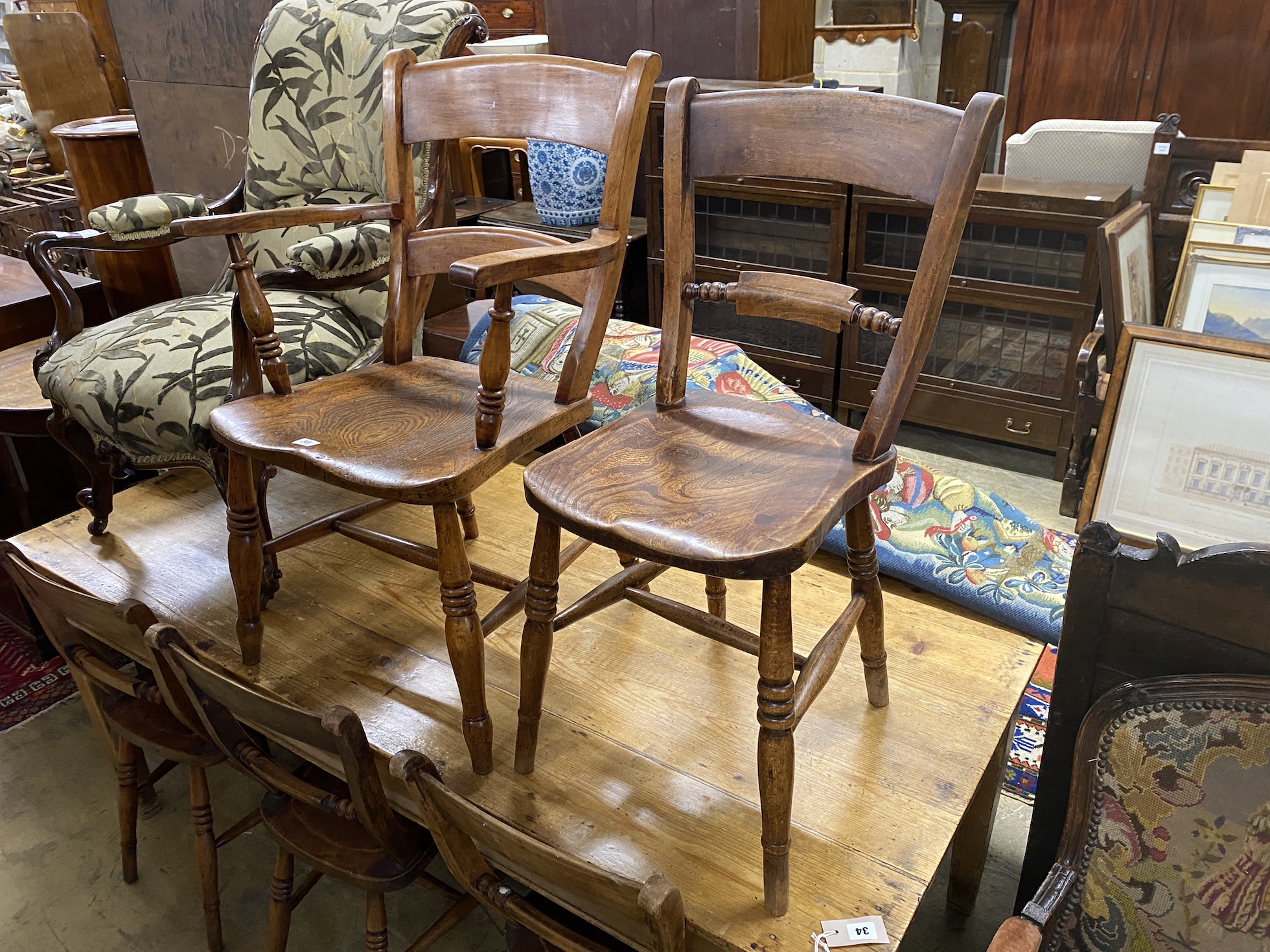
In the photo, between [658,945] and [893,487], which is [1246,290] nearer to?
[893,487]

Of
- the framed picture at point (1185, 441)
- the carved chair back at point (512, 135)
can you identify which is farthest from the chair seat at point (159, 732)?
the framed picture at point (1185, 441)

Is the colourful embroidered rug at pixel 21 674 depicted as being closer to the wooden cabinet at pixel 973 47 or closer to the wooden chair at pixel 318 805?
the wooden chair at pixel 318 805

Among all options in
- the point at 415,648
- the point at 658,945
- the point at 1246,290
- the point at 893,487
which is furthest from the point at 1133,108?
the point at 658,945

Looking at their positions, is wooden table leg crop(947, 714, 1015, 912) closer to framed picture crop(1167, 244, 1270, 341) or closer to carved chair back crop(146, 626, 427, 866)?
carved chair back crop(146, 626, 427, 866)

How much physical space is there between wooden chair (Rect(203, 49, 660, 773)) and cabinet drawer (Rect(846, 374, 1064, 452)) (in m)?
1.81

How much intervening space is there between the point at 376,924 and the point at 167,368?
109 centimetres

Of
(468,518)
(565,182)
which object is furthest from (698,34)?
(468,518)

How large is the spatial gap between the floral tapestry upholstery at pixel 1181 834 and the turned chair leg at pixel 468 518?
1203 mm

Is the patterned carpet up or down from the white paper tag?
down

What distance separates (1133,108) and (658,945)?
4.80 metres

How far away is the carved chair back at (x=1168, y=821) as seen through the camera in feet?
3.10

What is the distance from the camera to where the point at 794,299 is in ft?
4.16

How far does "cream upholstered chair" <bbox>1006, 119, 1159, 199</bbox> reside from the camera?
2.89 meters

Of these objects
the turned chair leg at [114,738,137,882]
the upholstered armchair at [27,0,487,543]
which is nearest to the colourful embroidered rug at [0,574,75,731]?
the upholstered armchair at [27,0,487,543]
